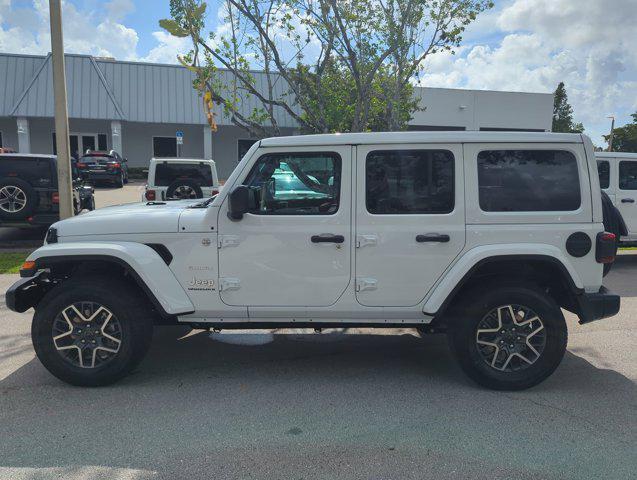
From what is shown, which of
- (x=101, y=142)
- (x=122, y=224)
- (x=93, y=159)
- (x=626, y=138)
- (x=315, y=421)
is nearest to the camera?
(x=315, y=421)

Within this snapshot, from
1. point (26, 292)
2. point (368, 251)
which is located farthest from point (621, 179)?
point (26, 292)

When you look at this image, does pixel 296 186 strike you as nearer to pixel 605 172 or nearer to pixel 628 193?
pixel 605 172

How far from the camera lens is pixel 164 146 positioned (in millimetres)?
31000

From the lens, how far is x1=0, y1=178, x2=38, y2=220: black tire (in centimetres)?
959

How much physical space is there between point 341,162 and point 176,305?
1.70m

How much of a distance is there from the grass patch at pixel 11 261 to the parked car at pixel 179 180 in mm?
2677

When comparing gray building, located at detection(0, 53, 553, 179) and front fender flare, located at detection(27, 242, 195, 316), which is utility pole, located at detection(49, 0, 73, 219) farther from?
gray building, located at detection(0, 53, 553, 179)

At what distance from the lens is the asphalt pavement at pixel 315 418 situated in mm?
3109

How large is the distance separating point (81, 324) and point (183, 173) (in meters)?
7.64

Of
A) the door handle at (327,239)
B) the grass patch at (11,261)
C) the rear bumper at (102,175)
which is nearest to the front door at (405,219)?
the door handle at (327,239)

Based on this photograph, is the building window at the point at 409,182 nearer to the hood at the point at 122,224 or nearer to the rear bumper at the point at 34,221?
the hood at the point at 122,224

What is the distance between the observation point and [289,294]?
4113 millimetres

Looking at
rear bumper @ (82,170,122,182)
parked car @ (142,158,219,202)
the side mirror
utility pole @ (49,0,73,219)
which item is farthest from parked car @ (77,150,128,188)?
the side mirror

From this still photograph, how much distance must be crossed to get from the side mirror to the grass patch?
19.8ft
